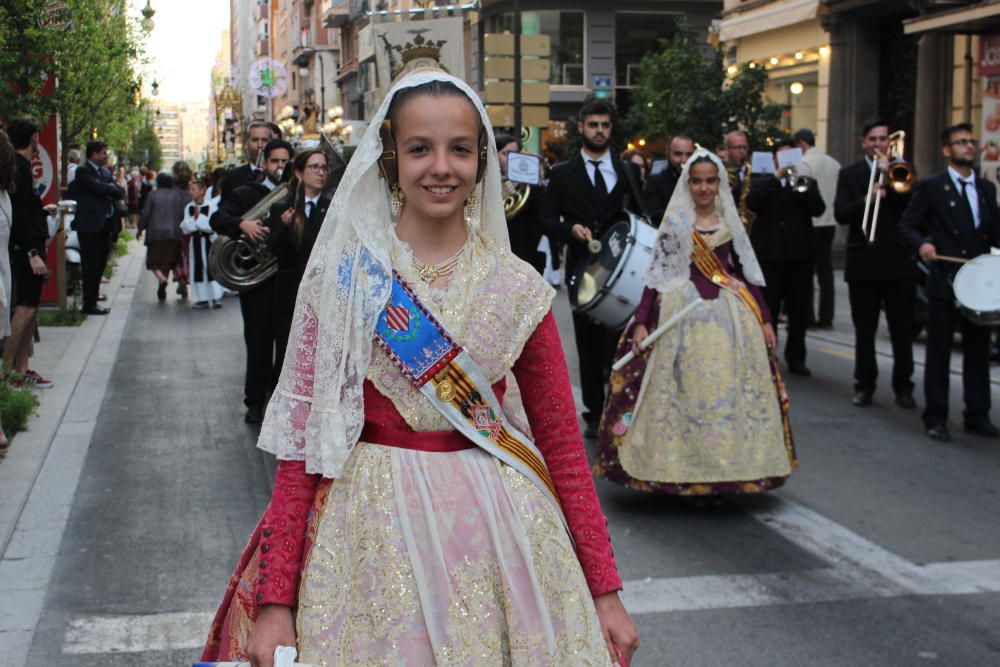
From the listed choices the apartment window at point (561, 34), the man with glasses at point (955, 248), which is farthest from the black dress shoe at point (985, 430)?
the apartment window at point (561, 34)

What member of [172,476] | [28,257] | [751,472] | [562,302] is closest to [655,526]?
[751,472]

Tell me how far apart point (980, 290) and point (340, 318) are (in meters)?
6.89

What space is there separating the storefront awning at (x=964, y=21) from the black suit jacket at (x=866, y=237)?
319 inches

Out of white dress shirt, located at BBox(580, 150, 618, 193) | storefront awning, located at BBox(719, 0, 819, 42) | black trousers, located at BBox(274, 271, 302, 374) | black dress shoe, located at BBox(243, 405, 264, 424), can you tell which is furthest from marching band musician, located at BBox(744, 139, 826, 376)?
storefront awning, located at BBox(719, 0, 819, 42)

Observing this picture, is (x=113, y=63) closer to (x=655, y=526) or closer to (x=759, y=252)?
(x=759, y=252)

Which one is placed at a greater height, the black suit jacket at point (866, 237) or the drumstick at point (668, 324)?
the black suit jacket at point (866, 237)

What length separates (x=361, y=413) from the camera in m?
2.67

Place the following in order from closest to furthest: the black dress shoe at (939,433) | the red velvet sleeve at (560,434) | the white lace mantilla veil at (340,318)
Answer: the white lace mantilla veil at (340,318) < the red velvet sleeve at (560,434) < the black dress shoe at (939,433)

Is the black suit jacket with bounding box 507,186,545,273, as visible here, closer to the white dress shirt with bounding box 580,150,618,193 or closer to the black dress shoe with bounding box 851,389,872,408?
the white dress shirt with bounding box 580,150,618,193

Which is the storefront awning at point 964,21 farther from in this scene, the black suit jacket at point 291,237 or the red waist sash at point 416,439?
the red waist sash at point 416,439

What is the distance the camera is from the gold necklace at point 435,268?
Result: 2750 mm

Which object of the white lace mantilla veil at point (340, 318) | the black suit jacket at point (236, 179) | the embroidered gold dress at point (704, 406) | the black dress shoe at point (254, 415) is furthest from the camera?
the black suit jacket at point (236, 179)

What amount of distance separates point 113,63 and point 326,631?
21.0 m

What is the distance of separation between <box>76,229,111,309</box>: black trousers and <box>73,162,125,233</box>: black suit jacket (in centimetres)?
10
